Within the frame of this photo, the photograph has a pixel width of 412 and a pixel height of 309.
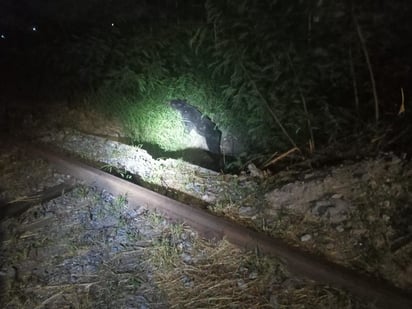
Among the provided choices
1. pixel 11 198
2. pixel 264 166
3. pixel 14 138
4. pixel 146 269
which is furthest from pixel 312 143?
pixel 14 138

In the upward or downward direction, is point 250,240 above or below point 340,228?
below

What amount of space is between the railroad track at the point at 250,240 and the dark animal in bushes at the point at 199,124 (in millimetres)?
2202

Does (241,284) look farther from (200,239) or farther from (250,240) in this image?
(200,239)

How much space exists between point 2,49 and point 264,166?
9098 millimetres

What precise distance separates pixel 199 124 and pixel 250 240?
3.47 meters

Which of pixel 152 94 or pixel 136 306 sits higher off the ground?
pixel 152 94

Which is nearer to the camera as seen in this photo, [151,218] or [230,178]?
[151,218]

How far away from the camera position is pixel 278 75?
5262 millimetres

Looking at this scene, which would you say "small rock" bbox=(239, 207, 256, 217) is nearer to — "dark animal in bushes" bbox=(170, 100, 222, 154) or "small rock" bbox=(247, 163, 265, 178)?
"small rock" bbox=(247, 163, 265, 178)

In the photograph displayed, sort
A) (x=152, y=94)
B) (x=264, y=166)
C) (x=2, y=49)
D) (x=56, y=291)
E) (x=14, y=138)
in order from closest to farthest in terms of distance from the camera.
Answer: (x=56, y=291) → (x=264, y=166) → (x=14, y=138) → (x=152, y=94) → (x=2, y=49)

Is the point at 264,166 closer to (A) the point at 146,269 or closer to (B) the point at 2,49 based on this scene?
(A) the point at 146,269

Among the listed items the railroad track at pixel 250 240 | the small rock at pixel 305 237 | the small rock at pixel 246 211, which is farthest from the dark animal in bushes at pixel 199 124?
the small rock at pixel 305 237

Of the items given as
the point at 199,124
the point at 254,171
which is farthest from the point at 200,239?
the point at 199,124

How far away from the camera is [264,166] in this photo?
5477mm
